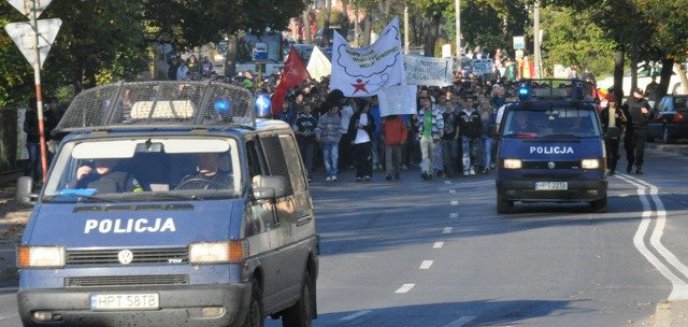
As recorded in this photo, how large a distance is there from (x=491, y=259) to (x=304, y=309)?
7.60 meters

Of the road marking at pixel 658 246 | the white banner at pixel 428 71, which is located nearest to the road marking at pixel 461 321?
the road marking at pixel 658 246

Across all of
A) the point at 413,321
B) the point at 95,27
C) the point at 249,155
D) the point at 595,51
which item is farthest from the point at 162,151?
the point at 595,51

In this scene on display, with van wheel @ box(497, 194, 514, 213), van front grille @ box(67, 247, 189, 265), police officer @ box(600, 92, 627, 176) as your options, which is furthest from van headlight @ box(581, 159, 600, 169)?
van front grille @ box(67, 247, 189, 265)

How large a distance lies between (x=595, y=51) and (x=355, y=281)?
1970 inches

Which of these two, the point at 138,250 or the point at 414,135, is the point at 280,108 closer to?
the point at 414,135

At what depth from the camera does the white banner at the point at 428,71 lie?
149 feet

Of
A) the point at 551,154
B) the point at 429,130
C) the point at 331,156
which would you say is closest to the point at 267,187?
the point at 551,154

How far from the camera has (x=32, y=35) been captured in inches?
827

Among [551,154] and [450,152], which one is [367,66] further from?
[551,154]

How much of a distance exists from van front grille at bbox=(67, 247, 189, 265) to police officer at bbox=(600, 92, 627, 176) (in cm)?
2201

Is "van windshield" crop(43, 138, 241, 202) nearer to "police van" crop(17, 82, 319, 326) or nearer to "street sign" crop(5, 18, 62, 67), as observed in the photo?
"police van" crop(17, 82, 319, 326)

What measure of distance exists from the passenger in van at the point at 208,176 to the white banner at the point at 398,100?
25337 millimetres

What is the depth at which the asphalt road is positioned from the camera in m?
14.9

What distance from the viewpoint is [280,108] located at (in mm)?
38938
